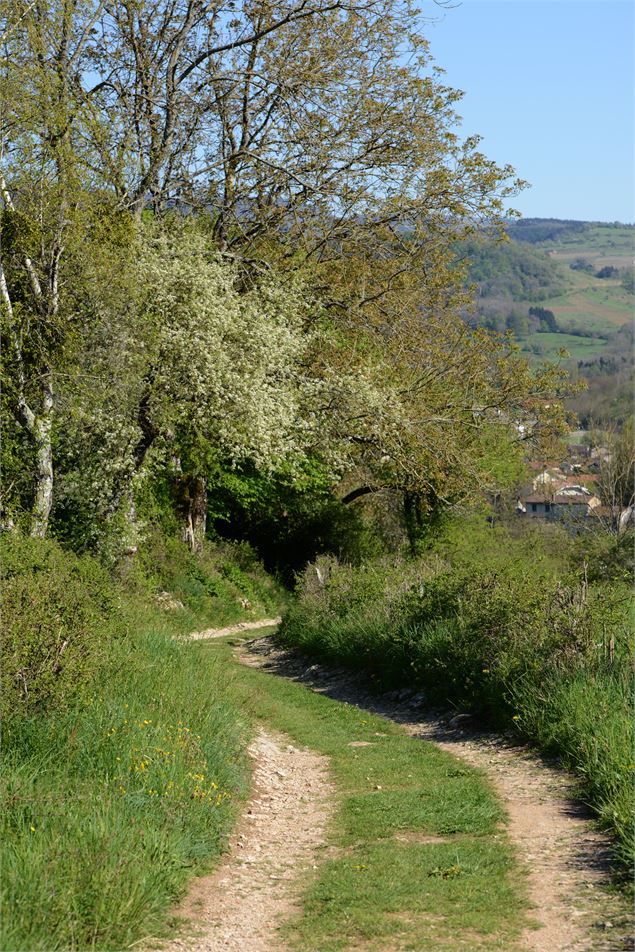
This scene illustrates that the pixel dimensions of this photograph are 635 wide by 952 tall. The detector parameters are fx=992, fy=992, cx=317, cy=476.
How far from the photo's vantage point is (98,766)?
8.23m

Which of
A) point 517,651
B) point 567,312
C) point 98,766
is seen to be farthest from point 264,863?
point 567,312

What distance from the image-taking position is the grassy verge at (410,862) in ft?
20.6

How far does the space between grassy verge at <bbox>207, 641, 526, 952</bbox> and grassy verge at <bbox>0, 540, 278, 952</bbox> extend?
1.05m

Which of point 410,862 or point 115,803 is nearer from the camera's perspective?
point 115,803

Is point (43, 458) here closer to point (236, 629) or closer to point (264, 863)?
point (236, 629)

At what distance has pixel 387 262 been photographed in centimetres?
2639

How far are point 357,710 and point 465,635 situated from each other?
2.06 m

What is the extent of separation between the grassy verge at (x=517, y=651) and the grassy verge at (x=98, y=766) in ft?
10.4

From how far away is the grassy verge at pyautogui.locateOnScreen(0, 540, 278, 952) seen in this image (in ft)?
19.9

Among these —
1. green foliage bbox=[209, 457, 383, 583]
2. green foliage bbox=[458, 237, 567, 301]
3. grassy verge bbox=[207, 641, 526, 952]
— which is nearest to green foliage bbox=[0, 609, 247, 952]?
grassy verge bbox=[207, 641, 526, 952]

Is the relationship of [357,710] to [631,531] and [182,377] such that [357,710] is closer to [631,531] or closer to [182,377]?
[182,377]

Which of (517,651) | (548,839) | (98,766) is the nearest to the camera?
(548,839)

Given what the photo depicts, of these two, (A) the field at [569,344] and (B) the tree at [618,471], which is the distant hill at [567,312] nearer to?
(A) the field at [569,344]

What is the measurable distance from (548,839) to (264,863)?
2276 millimetres
